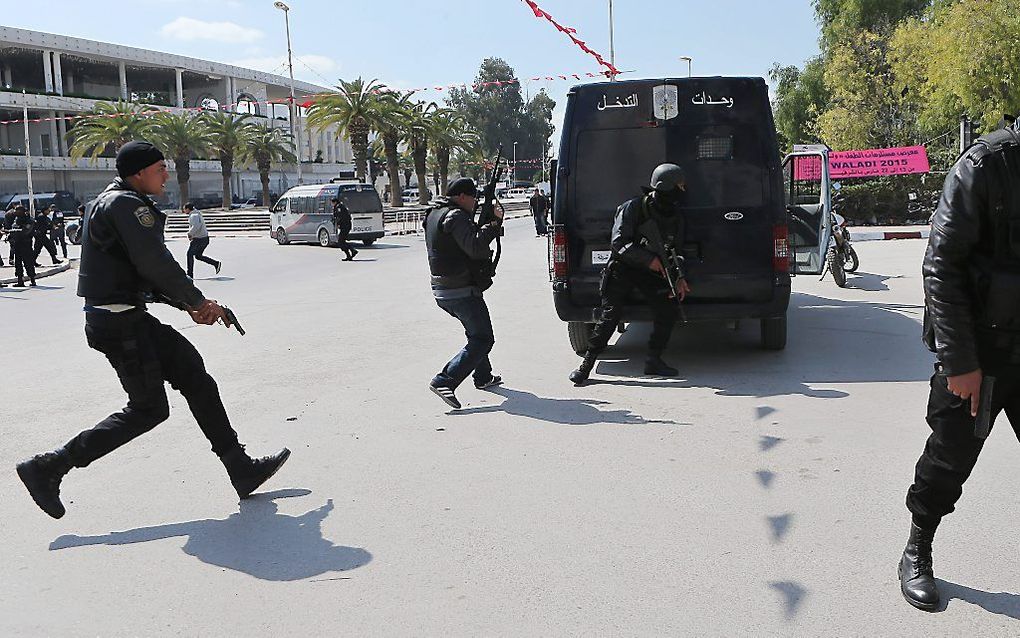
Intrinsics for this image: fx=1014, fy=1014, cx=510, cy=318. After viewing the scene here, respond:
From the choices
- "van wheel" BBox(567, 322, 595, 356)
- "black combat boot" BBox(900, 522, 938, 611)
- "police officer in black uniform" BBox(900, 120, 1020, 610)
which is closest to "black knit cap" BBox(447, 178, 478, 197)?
"van wheel" BBox(567, 322, 595, 356)

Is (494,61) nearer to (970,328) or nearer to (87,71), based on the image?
(87,71)

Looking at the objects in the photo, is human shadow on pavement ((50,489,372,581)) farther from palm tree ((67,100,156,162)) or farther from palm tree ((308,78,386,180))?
palm tree ((67,100,156,162))

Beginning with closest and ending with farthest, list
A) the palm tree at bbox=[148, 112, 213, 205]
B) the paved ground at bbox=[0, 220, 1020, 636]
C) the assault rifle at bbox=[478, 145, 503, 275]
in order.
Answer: the paved ground at bbox=[0, 220, 1020, 636], the assault rifle at bbox=[478, 145, 503, 275], the palm tree at bbox=[148, 112, 213, 205]

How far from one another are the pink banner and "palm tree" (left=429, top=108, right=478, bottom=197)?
1172 inches

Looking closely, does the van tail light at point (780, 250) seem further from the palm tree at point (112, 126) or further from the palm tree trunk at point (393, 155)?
the palm tree at point (112, 126)

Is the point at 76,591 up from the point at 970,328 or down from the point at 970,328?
down

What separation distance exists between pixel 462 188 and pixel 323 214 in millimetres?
24811

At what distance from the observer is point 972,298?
10.8 ft

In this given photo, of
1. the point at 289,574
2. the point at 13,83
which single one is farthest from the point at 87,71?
the point at 289,574

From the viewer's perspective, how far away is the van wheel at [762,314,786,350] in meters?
8.55

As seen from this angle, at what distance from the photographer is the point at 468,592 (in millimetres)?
3742

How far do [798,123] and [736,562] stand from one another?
48284 mm

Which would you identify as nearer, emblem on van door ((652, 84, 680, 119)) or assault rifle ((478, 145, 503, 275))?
assault rifle ((478, 145, 503, 275))

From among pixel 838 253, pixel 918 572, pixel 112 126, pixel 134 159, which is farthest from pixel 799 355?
pixel 112 126
